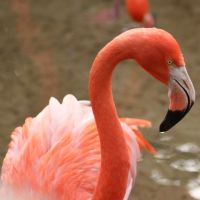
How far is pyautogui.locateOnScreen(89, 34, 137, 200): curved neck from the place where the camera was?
101 inches

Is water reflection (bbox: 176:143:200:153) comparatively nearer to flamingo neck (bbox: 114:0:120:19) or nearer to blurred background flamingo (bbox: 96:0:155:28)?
blurred background flamingo (bbox: 96:0:155:28)

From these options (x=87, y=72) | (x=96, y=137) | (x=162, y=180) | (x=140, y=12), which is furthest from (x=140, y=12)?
(x=96, y=137)

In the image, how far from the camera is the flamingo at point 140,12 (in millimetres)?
5750

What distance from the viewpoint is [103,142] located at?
2.72m

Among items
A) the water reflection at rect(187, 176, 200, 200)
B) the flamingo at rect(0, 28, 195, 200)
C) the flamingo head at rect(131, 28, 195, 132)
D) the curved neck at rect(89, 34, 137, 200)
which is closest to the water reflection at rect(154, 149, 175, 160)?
the water reflection at rect(187, 176, 200, 200)

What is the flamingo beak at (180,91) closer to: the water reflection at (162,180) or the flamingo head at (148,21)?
the water reflection at (162,180)

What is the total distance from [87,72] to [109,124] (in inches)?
99.5

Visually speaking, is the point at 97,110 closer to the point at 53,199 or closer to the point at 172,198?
the point at 53,199

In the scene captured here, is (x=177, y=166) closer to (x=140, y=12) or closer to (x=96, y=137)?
(x=96, y=137)

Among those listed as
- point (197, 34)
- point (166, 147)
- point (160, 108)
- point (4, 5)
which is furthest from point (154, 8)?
point (166, 147)

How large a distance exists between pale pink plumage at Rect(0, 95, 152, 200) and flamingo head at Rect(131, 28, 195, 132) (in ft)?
2.34

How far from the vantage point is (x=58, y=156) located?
3.21 m

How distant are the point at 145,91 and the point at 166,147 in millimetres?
814

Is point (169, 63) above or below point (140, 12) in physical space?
below
